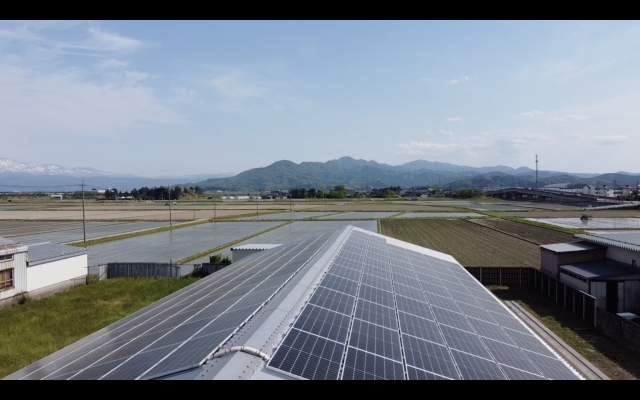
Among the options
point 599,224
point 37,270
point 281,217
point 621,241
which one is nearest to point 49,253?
point 37,270

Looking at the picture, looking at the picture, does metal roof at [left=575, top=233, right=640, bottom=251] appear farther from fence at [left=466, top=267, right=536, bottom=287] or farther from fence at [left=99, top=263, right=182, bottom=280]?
fence at [left=99, top=263, right=182, bottom=280]

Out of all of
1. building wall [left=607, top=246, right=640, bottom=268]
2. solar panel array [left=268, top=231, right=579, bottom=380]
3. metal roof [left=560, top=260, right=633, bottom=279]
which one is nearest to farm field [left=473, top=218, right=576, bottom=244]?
building wall [left=607, top=246, right=640, bottom=268]

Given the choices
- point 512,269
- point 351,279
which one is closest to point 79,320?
point 351,279

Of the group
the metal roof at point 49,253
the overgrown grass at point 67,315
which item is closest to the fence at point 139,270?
the overgrown grass at point 67,315

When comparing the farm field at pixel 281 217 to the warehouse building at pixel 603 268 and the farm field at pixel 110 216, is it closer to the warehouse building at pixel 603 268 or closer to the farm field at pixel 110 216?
the farm field at pixel 110 216

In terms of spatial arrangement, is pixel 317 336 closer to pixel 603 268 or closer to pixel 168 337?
pixel 168 337
